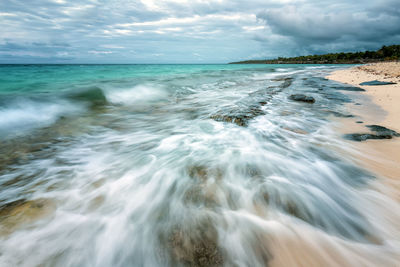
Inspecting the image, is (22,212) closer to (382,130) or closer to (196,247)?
(196,247)

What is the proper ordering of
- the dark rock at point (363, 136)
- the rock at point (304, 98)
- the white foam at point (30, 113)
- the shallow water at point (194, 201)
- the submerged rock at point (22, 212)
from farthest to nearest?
the rock at point (304, 98) < the white foam at point (30, 113) < the dark rock at point (363, 136) < the submerged rock at point (22, 212) < the shallow water at point (194, 201)

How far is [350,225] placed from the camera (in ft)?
6.77

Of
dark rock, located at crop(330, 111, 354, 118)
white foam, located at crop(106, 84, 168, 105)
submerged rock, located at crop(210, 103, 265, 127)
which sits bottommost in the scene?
white foam, located at crop(106, 84, 168, 105)

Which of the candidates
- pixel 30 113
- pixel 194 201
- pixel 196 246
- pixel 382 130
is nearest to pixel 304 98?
pixel 382 130

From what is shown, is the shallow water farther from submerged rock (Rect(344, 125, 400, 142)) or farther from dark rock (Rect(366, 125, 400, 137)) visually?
dark rock (Rect(366, 125, 400, 137))

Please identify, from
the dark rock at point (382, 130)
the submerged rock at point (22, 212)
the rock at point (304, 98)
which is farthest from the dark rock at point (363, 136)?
the submerged rock at point (22, 212)

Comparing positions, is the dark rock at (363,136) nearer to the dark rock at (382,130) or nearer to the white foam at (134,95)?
the dark rock at (382,130)

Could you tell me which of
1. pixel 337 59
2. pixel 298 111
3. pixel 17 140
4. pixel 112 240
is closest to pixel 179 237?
pixel 112 240

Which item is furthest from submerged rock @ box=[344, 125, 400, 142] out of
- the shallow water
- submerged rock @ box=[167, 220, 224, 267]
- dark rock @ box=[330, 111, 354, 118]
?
submerged rock @ box=[167, 220, 224, 267]

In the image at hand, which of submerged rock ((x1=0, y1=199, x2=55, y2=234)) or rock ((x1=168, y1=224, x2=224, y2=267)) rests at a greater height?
rock ((x1=168, y1=224, x2=224, y2=267))

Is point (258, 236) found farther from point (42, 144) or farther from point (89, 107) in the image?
point (89, 107)

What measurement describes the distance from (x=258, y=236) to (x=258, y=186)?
0.87 meters

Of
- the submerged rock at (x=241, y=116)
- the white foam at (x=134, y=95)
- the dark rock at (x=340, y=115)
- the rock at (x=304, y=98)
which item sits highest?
the rock at (x=304, y=98)

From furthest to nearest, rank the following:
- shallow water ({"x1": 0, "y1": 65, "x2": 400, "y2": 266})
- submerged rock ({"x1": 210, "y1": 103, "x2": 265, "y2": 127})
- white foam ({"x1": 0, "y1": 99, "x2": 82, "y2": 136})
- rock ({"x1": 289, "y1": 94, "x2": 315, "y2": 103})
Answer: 1. rock ({"x1": 289, "y1": 94, "x2": 315, "y2": 103})
2. white foam ({"x1": 0, "y1": 99, "x2": 82, "y2": 136})
3. submerged rock ({"x1": 210, "y1": 103, "x2": 265, "y2": 127})
4. shallow water ({"x1": 0, "y1": 65, "x2": 400, "y2": 266})
